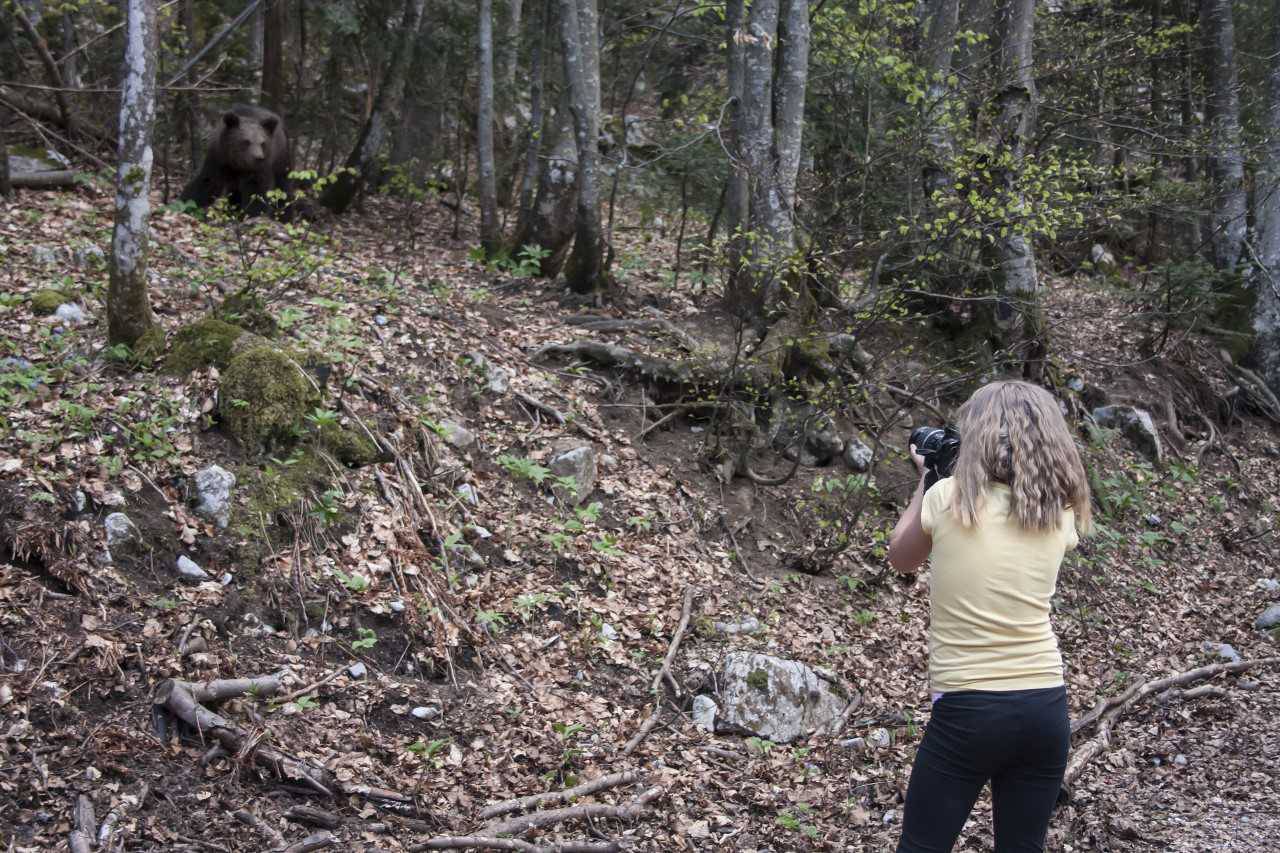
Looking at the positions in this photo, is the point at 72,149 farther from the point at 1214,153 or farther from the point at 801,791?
the point at 1214,153

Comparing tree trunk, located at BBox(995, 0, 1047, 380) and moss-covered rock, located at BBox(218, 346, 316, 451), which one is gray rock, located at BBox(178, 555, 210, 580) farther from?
tree trunk, located at BBox(995, 0, 1047, 380)

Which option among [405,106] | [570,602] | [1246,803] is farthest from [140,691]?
[405,106]

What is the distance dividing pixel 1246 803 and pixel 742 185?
23.9ft

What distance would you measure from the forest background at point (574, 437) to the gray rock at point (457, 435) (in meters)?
0.04

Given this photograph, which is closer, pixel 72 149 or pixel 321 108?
pixel 72 149

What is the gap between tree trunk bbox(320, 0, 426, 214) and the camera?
1231 cm

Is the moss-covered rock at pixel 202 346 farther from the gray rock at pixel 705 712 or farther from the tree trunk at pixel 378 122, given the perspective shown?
the tree trunk at pixel 378 122

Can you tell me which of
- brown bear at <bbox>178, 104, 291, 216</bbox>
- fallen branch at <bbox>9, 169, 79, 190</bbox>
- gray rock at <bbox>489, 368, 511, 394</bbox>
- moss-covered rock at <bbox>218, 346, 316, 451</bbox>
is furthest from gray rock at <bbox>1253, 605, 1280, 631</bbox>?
fallen branch at <bbox>9, 169, 79, 190</bbox>

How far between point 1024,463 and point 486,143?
9822 mm

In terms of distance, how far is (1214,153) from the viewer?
1138 cm

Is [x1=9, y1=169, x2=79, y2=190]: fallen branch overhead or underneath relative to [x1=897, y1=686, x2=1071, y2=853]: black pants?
overhead

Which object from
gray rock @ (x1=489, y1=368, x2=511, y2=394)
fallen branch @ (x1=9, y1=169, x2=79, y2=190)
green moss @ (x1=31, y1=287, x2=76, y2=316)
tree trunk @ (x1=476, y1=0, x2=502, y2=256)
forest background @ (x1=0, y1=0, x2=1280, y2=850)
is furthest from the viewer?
tree trunk @ (x1=476, y1=0, x2=502, y2=256)

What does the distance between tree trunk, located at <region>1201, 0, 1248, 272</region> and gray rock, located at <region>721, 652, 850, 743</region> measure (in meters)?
10.1

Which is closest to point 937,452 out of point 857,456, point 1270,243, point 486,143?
point 857,456
